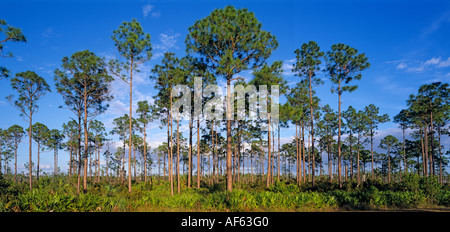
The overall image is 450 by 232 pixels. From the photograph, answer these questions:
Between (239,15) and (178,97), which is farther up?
(239,15)

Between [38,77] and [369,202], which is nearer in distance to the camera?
[369,202]

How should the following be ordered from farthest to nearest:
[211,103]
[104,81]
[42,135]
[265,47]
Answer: [42,135], [104,81], [211,103], [265,47]

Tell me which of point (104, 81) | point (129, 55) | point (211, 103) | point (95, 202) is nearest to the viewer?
point (95, 202)

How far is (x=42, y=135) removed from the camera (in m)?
39.8

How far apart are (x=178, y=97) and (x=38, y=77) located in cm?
1688

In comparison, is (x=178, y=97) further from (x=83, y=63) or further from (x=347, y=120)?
(x=347, y=120)

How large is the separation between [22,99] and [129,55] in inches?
623

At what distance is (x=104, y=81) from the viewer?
24375 mm

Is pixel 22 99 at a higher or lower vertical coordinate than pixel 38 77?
lower

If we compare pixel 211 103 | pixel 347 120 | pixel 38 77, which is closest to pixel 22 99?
pixel 38 77

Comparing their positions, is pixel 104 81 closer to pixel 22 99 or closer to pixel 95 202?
pixel 22 99
